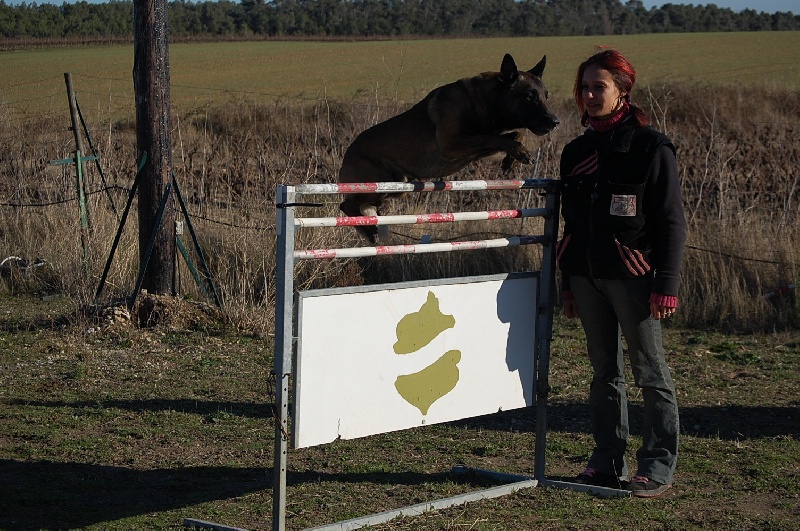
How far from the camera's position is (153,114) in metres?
9.20

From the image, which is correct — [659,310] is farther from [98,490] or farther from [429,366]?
[98,490]

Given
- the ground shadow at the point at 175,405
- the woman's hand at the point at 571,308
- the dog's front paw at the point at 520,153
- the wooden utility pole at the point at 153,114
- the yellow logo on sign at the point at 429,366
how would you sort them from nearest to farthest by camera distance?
the yellow logo on sign at the point at 429,366
the woman's hand at the point at 571,308
the dog's front paw at the point at 520,153
the ground shadow at the point at 175,405
the wooden utility pole at the point at 153,114

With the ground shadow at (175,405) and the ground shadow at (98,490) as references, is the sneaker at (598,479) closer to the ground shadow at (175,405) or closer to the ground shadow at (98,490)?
the ground shadow at (98,490)

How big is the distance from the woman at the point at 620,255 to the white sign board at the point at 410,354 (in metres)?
0.37

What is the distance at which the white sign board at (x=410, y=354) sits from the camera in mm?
4141

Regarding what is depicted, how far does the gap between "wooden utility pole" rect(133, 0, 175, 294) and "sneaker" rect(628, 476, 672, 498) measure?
5.47 m

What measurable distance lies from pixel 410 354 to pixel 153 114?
5.48 m

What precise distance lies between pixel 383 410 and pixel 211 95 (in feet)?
79.9

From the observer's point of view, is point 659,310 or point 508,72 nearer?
point 659,310

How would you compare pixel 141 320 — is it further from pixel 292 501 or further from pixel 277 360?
pixel 277 360

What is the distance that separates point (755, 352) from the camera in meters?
8.83

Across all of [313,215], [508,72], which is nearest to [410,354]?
[508,72]

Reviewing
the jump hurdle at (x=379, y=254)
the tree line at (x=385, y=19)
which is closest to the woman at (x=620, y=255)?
the jump hurdle at (x=379, y=254)

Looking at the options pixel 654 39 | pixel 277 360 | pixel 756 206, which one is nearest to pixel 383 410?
pixel 277 360
